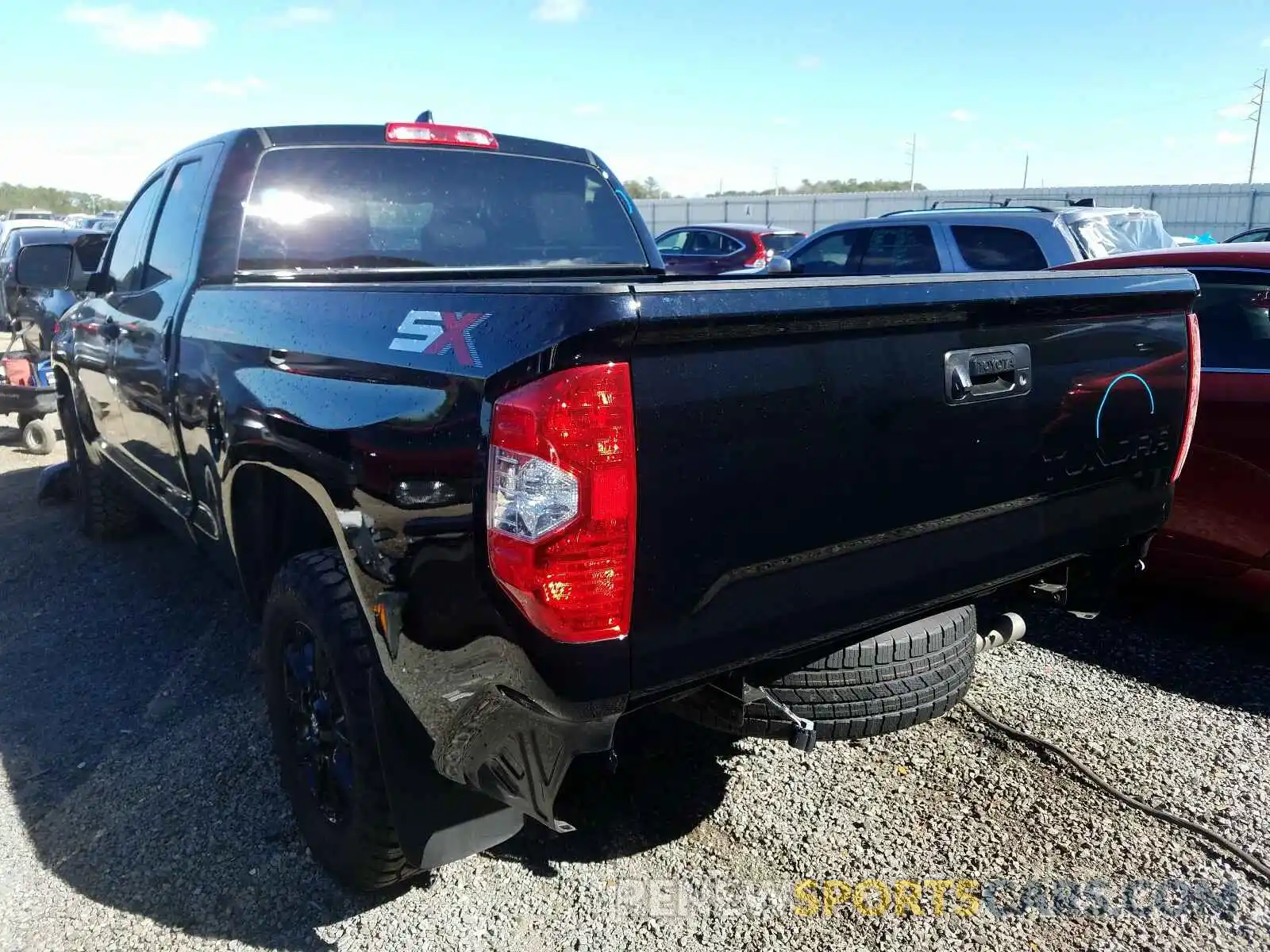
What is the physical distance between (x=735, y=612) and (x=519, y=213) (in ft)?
8.00

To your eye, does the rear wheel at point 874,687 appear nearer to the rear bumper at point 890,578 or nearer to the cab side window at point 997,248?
the rear bumper at point 890,578

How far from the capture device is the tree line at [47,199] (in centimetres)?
7300

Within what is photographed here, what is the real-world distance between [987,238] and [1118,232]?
104 cm

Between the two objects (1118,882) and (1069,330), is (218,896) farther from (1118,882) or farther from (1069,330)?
(1069,330)

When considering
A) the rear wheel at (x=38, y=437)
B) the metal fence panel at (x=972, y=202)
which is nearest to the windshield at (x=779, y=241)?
the metal fence panel at (x=972, y=202)

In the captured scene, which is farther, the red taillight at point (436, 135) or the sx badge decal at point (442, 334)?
the red taillight at point (436, 135)

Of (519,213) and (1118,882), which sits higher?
(519,213)

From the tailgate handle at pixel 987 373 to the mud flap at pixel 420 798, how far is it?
138cm

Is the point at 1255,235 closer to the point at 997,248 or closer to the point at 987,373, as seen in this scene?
the point at 997,248

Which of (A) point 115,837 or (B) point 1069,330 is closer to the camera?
(B) point 1069,330

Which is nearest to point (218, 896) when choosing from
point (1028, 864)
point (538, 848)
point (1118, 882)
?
point (538, 848)

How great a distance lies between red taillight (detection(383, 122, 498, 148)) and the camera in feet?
11.9

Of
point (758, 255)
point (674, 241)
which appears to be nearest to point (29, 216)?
point (674, 241)

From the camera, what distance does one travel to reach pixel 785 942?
234 cm
